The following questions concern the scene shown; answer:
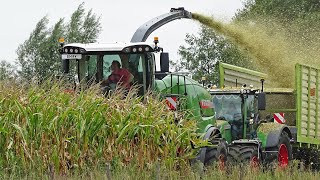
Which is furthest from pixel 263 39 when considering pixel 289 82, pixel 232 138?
Result: pixel 232 138

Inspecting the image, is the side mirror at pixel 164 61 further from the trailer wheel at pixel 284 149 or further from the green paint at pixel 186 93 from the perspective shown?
the trailer wheel at pixel 284 149

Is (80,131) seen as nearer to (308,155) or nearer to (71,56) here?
(71,56)

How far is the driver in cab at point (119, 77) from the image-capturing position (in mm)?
14312

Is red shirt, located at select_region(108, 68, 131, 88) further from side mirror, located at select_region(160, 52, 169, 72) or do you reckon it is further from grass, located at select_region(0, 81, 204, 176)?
grass, located at select_region(0, 81, 204, 176)

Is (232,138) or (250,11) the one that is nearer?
(232,138)

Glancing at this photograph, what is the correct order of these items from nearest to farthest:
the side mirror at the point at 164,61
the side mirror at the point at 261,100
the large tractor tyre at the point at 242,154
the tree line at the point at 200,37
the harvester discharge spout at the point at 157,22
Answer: the side mirror at the point at 164,61
the large tractor tyre at the point at 242,154
the harvester discharge spout at the point at 157,22
the side mirror at the point at 261,100
the tree line at the point at 200,37

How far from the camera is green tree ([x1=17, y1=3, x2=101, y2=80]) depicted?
1492 inches

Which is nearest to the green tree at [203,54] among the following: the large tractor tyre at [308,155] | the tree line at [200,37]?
the tree line at [200,37]

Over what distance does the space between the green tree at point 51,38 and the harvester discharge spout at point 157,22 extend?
18.4 m

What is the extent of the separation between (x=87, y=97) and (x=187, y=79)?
2791 mm

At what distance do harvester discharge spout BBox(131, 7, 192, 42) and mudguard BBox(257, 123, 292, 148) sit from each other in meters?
2.71

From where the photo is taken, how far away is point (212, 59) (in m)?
36.1

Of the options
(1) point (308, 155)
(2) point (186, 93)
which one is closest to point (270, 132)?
(1) point (308, 155)

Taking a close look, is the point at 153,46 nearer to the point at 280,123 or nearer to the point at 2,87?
the point at 2,87
